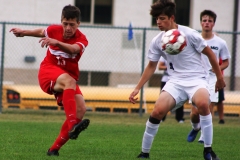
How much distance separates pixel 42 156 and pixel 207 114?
2065 mm

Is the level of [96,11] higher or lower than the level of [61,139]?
higher

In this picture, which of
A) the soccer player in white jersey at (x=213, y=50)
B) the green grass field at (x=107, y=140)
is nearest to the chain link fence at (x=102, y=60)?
the green grass field at (x=107, y=140)

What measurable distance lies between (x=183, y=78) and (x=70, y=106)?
1.43 metres

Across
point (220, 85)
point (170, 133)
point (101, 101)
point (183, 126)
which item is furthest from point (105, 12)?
point (220, 85)

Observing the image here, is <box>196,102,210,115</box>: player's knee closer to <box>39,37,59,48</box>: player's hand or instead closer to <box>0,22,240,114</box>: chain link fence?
<box>39,37,59,48</box>: player's hand

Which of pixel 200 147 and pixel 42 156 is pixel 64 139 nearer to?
pixel 42 156

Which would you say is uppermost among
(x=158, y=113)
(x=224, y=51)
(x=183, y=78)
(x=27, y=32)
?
(x=27, y=32)

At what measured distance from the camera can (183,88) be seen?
8172 mm

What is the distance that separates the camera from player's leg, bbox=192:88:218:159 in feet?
26.0

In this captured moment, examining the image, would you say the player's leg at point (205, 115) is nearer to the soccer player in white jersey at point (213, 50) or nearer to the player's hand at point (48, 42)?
the player's hand at point (48, 42)

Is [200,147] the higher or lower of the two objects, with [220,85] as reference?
lower

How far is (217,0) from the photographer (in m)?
24.6

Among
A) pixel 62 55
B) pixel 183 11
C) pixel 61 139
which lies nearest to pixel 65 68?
pixel 62 55

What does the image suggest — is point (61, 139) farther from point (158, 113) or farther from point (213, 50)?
point (213, 50)
